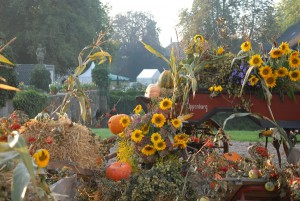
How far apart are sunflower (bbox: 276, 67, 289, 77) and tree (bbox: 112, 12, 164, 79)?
5977 cm

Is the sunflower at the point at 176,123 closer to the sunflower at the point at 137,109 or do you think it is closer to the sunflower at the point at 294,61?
the sunflower at the point at 137,109

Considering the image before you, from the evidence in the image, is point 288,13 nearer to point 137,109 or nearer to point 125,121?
point 137,109

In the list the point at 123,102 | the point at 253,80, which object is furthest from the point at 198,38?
the point at 123,102

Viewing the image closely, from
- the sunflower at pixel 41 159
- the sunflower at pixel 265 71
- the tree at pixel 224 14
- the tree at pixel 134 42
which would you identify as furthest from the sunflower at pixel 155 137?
the tree at pixel 134 42

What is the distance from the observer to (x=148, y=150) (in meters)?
5.15

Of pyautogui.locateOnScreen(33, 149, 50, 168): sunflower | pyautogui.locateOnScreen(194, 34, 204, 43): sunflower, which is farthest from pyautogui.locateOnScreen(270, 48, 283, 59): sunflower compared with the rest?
pyautogui.locateOnScreen(33, 149, 50, 168): sunflower

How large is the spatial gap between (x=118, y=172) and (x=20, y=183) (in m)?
3.55

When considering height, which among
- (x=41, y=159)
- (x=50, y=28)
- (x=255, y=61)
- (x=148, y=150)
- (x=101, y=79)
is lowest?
(x=101, y=79)

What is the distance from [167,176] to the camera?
478 centimetres

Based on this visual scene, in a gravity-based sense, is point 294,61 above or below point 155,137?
above

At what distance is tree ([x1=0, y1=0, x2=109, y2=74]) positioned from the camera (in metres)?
38.1

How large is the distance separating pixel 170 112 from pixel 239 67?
93 centimetres

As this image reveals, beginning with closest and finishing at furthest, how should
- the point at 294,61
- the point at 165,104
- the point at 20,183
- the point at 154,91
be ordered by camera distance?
the point at 20,183 < the point at 165,104 < the point at 294,61 < the point at 154,91

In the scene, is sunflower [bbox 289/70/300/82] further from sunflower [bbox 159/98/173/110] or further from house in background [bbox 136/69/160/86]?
house in background [bbox 136/69/160/86]
